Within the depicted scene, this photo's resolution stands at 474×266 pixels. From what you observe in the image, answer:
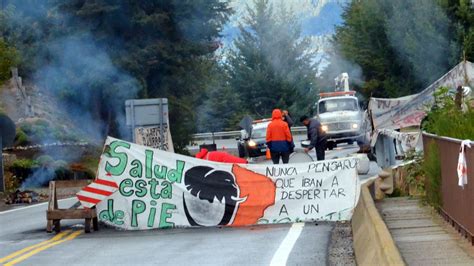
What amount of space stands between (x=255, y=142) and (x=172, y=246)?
1229 inches

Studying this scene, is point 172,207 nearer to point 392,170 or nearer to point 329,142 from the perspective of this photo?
point 392,170

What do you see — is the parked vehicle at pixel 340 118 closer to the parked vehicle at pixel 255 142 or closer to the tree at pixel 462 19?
the parked vehicle at pixel 255 142

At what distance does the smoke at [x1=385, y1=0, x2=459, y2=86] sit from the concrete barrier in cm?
3431

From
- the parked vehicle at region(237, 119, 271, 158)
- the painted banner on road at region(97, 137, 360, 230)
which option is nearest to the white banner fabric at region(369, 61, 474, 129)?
the parked vehicle at region(237, 119, 271, 158)

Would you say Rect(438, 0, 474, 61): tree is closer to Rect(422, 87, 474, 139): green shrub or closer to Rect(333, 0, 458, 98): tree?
Rect(333, 0, 458, 98): tree

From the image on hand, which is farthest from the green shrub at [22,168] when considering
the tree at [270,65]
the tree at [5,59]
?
the tree at [270,65]

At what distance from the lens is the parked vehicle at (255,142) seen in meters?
45.7

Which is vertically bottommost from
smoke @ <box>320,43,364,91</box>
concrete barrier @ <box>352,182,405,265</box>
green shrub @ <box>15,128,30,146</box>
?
concrete barrier @ <box>352,182,405,265</box>

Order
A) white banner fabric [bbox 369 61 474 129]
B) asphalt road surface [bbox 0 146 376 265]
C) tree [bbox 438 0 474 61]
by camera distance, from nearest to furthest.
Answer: asphalt road surface [bbox 0 146 376 265] → white banner fabric [bbox 369 61 474 129] → tree [bbox 438 0 474 61]

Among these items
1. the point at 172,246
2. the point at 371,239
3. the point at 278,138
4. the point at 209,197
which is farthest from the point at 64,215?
the point at 371,239

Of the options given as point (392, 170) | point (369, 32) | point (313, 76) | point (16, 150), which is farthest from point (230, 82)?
point (392, 170)

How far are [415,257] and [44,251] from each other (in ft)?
19.2

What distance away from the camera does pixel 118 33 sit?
1684 inches

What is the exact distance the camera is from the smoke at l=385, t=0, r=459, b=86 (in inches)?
1928
